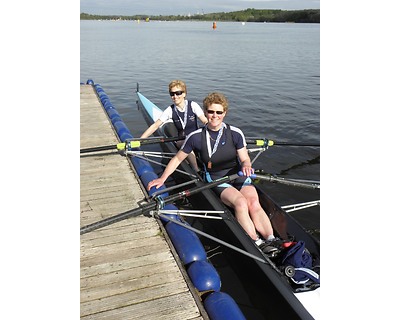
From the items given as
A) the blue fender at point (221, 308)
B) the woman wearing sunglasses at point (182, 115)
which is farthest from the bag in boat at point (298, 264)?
the woman wearing sunglasses at point (182, 115)

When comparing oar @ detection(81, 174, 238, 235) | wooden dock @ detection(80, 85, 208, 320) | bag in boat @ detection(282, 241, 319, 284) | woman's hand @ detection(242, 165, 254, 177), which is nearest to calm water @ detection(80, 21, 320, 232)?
woman's hand @ detection(242, 165, 254, 177)

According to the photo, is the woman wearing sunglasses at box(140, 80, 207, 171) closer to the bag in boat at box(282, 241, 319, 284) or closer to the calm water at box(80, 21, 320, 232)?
the calm water at box(80, 21, 320, 232)

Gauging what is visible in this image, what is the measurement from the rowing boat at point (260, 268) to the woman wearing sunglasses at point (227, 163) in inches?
8.6

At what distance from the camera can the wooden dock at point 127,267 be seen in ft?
13.3

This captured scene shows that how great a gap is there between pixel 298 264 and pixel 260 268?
0.52m

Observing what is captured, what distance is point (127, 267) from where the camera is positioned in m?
4.75

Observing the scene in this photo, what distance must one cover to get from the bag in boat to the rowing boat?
0.13 feet

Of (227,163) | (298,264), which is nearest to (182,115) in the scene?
(227,163)

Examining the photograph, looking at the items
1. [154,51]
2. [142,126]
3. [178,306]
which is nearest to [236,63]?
[154,51]

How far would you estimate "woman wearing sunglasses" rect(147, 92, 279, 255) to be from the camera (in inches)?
199
